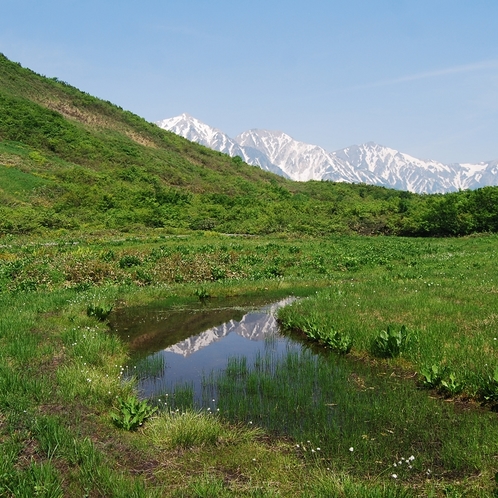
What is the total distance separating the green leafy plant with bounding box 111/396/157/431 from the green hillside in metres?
38.6

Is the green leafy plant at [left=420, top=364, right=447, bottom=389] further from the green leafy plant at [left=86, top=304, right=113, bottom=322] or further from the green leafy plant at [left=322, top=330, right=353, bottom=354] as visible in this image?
the green leafy plant at [left=86, top=304, right=113, bottom=322]

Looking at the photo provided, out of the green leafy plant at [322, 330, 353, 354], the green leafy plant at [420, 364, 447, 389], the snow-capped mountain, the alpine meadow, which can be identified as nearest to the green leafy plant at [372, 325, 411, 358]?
the alpine meadow

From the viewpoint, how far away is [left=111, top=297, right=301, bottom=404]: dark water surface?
9.88 metres

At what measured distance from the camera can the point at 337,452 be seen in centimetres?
614

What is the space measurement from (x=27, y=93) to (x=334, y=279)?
9549 cm

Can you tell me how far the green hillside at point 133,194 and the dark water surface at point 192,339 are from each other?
3121 centimetres

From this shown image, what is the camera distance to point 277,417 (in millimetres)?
7406

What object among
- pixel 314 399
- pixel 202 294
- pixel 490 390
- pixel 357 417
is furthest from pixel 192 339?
pixel 490 390

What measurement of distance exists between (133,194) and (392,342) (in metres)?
55.3

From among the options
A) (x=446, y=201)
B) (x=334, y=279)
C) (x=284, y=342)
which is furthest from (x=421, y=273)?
(x=446, y=201)

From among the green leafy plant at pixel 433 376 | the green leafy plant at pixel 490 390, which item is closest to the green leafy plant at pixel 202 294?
the green leafy plant at pixel 433 376

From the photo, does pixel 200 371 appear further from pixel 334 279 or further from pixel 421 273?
pixel 421 273

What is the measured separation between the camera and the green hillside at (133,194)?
166 ft

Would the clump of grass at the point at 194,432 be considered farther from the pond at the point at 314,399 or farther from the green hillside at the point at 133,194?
the green hillside at the point at 133,194
